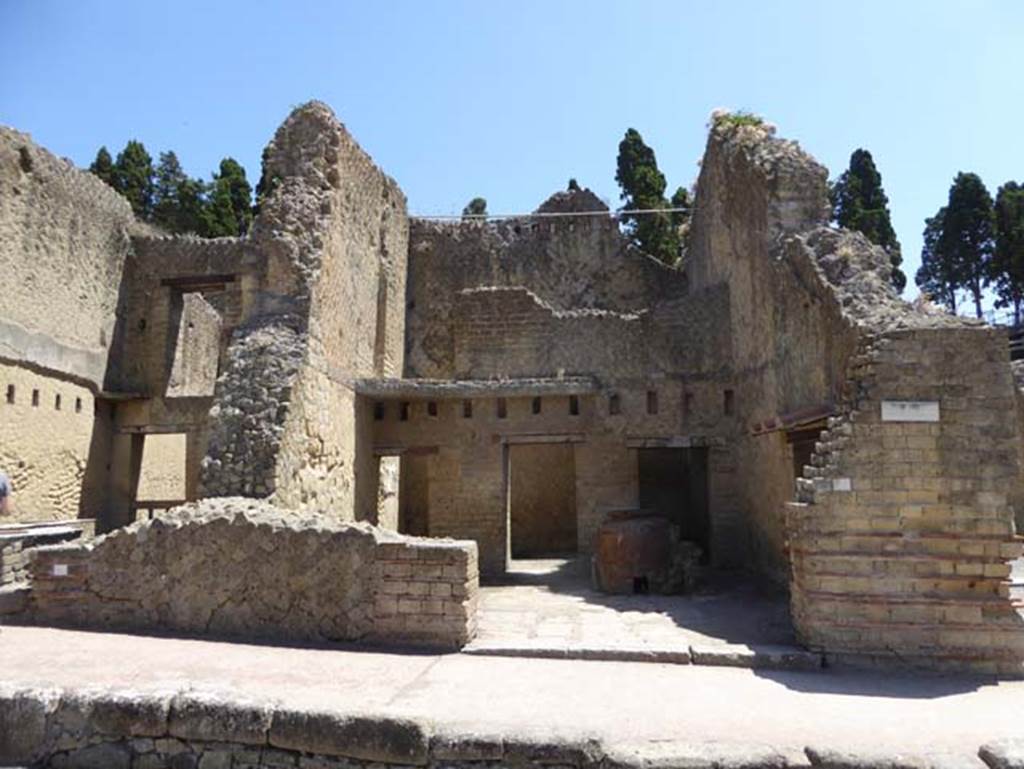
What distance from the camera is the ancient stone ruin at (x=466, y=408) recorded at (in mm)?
6574

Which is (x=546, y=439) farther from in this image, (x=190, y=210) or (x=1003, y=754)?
(x=190, y=210)

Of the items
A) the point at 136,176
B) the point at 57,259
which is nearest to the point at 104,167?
the point at 136,176

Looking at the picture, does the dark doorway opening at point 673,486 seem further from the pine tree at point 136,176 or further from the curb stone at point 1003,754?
the pine tree at point 136,176

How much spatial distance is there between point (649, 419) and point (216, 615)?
27.0 feet

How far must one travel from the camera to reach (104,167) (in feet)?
104

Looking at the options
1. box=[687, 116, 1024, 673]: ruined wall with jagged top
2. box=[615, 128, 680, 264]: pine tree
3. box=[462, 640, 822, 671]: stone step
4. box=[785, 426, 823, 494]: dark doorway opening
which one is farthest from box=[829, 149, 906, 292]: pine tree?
box=[462, 640, 822, 671]: stone step

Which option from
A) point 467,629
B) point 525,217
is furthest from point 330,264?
point 525,217

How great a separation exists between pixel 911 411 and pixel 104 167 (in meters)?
34.9

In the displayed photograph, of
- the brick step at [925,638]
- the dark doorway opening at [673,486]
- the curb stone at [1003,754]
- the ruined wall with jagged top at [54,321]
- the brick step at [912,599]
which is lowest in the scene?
the curb stone at [1003,754]

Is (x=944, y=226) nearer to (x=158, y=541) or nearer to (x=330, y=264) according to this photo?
(x=330, y=264)

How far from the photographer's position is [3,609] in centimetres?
714

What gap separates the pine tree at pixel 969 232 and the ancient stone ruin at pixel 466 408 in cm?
2271

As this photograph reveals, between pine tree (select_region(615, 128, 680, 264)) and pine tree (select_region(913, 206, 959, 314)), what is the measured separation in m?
15.2

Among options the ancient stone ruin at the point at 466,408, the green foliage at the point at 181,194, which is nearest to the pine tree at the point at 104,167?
the green foliage at the point at 181,194
